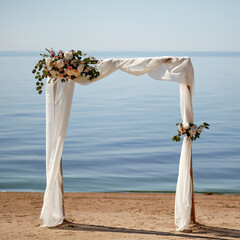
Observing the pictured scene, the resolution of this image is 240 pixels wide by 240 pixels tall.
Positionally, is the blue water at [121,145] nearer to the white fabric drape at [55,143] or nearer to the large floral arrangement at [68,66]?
the white fabric drape at [55,143]

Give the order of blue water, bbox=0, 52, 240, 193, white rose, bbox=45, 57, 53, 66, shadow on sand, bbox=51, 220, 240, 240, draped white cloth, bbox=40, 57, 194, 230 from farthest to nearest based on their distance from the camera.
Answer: blue water, bbox=0, 52, 240, 193
white rose, bbox=45, 57, 53, 66
draped white cloth, bbox=40, 57, 194, 230
shadow on sand, bbox=51, 220, 240, 240

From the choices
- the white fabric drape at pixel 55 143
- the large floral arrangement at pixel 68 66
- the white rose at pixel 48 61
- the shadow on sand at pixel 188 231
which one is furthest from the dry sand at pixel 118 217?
the white rose at pixel 48 61

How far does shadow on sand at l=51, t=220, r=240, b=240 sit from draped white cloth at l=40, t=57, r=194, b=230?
12 cm

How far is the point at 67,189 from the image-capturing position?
9.36 meters

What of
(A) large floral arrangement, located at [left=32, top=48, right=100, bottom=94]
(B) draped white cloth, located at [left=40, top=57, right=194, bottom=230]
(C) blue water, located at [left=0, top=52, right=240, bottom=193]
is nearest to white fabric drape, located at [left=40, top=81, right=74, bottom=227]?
(B) draped white cloth, located at [left=40, top=57, right=194, bottom=230]

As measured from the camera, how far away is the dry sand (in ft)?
20.2

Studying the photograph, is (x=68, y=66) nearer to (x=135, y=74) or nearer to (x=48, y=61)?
(x=48, y=61)

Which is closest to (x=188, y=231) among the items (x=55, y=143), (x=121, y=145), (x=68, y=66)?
(x=55, y=143)

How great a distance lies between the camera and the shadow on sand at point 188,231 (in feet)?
20.0

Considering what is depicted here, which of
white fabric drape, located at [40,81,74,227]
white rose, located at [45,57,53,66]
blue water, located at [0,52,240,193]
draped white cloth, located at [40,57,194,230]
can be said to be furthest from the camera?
blue water, located at [0,52,240,193]

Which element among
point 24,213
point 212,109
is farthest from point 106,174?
point 212,109

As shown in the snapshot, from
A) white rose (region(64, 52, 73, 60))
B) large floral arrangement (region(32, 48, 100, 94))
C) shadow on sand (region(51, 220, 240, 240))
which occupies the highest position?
white rose (region(64, 52, 73, 60))

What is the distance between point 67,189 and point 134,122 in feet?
24.4

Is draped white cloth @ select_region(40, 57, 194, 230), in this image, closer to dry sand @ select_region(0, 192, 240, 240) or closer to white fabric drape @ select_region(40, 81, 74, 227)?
white fabric drape @ select_region(40, 81, 74, 227)
